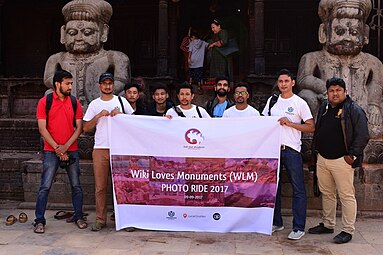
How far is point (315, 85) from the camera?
6582 millimetres

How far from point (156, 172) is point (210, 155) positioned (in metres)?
0.67

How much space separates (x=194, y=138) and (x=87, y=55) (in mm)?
2604

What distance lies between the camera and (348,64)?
→ 6.68m

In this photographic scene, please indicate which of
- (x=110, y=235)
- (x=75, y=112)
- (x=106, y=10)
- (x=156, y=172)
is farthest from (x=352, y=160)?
(x=106, y=10)

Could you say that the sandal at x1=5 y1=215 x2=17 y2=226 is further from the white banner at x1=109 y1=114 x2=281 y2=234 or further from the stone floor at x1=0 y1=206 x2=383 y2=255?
the white banner at x1=109 y1=114 x2=281 y2=234

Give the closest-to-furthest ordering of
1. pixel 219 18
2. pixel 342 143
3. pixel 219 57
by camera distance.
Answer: pixel 342 143
pixel 219 57
pixel 219 18

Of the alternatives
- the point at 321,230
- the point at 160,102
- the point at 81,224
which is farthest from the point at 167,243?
the point at 321,230

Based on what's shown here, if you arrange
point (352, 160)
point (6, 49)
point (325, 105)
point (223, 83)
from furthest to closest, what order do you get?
point (6, 49) → point (223, 83) → point (325, 105) → point (352, 160)

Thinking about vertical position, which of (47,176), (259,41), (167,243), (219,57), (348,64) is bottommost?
(167,243)

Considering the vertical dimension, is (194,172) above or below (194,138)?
below

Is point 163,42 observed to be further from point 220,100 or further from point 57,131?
point 57,131

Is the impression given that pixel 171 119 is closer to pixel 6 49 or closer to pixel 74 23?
pixel 74 23

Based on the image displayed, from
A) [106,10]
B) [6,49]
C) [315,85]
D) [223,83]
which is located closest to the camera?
[223,83]

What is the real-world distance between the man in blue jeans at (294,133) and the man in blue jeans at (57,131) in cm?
240
